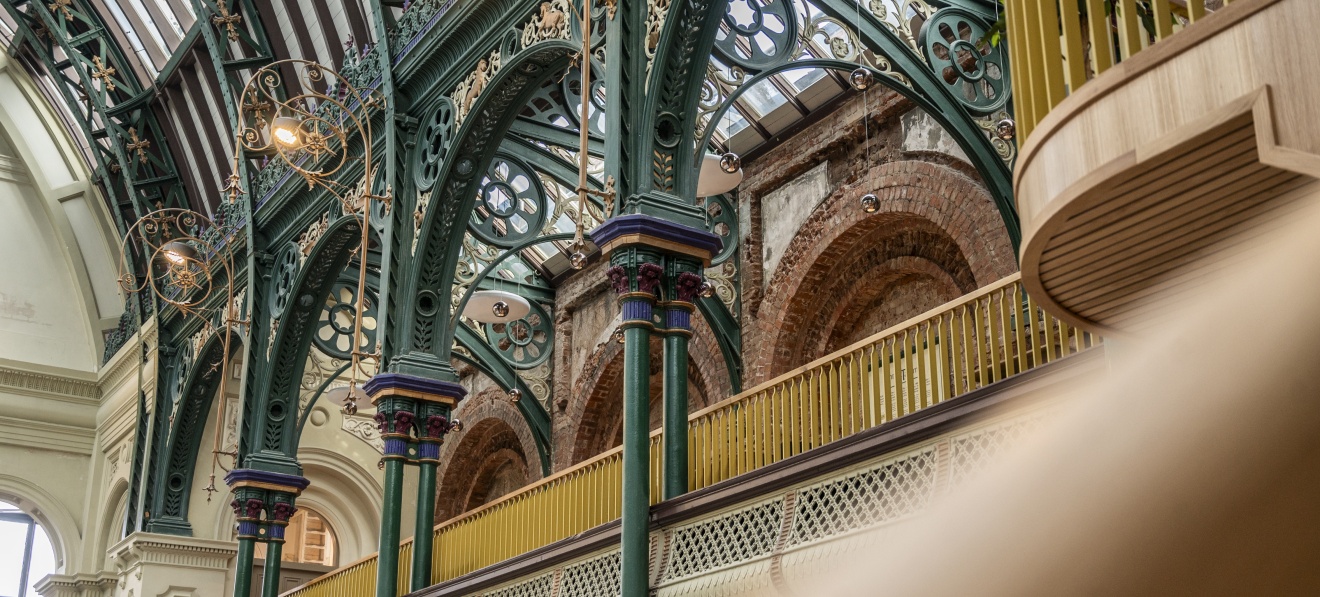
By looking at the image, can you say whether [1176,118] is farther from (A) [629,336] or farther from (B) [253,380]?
(B) [253,380]

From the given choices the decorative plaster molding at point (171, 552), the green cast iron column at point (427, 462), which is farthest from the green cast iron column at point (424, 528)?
the decorative plaster molding at point (171, 552)

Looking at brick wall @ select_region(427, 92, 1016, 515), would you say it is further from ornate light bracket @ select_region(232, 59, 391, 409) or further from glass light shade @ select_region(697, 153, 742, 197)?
ornate light bracket @ select_region(232, 59, 391, 409)

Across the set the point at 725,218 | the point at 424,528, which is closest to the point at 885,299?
the point at 725,218

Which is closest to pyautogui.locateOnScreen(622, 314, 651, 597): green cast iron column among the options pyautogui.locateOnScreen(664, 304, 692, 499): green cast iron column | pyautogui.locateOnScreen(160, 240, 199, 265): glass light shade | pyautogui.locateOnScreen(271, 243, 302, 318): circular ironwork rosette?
pyautogui.locateOnScreen(664, 304, 692, 499): green cast iron column

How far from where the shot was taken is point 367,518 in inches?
905

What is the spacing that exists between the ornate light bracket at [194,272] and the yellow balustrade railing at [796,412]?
5.78 metres

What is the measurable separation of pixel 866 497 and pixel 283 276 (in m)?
10.5

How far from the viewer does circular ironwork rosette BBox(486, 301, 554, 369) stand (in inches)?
824

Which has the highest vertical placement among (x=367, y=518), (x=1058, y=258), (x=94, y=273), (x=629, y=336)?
(x=94, y=273)

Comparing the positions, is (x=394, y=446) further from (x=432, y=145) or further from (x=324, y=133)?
(x=324, y=133)

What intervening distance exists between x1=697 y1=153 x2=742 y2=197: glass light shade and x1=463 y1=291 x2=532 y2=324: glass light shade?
4.31m

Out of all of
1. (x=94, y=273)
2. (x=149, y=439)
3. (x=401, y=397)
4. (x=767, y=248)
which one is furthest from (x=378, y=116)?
(x=94, y=273)

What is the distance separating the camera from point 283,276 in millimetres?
17844

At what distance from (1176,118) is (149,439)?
20174mm
